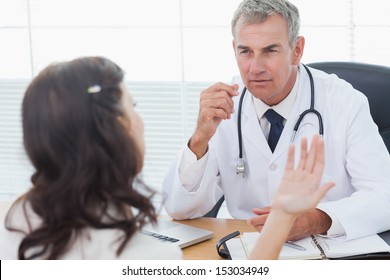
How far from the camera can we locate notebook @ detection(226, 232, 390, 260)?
1249 mm

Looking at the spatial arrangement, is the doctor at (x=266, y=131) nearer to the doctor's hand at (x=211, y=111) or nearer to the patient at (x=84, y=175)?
the doctor's hand at (x=211, y=111)

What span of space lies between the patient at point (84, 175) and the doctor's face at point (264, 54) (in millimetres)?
758

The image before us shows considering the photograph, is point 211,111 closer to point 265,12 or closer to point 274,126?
point 274,126

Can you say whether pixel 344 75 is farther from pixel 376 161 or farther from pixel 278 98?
pixel 376 161

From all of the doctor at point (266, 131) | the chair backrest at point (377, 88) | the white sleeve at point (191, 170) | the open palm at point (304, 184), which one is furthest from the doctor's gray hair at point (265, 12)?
the open palm at point (304, 184)

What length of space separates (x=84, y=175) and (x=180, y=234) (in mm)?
585

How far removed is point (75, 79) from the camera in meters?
0.88

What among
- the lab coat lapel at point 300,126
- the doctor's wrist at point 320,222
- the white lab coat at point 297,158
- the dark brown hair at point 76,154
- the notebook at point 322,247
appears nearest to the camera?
the dark brown hair at point 76,154

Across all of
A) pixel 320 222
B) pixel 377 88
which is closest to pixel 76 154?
pixel 320 222

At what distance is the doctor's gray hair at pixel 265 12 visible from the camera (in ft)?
5.43

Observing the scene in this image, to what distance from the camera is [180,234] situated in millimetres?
1425

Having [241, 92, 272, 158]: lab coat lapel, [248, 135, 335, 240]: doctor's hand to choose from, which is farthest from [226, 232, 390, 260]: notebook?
[241, 92, 272, 158]: lab coat lapel

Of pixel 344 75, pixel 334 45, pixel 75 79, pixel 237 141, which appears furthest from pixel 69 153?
pixel 334 45
